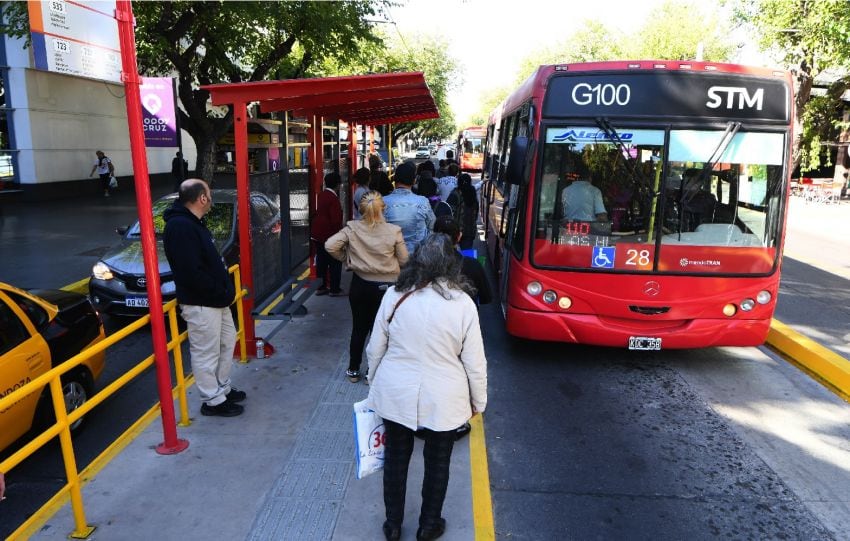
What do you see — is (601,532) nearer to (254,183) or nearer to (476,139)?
(254,183)

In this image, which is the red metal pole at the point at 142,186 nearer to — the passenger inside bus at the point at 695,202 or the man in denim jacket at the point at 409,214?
the man in denim jacket at the point at 409,214

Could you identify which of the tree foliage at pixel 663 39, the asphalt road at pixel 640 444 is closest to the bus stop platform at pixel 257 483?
the asphalt road at pixel 640 444

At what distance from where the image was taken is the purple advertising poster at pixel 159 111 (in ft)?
31.9

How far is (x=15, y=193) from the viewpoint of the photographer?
60.4 feet

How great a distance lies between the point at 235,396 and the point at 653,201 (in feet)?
13.2

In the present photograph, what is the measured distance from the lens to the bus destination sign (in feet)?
18.1

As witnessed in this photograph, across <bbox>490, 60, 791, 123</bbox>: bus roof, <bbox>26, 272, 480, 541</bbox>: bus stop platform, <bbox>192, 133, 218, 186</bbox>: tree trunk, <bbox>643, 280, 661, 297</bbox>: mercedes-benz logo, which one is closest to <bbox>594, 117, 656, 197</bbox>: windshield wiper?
<bbox>490, 60, 791, 123</bbox>: bus roof

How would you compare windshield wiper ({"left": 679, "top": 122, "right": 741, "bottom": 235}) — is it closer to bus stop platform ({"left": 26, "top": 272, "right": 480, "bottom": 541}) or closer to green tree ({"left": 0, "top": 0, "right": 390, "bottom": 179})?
bus stop platform ({"left": 26, "top": 272, "right": 480, "bottom": 541})

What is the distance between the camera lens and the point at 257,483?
3.98 meters

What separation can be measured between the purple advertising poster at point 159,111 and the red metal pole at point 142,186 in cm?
655

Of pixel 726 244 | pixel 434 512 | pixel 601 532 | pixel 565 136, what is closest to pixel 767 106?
pixel 726 244

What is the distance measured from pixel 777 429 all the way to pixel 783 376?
1.43m

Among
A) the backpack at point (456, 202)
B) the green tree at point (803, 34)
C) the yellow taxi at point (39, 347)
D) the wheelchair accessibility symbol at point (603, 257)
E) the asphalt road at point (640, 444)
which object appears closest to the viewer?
the asphalt road at point (640, 444)

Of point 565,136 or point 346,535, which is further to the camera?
point 565,136
